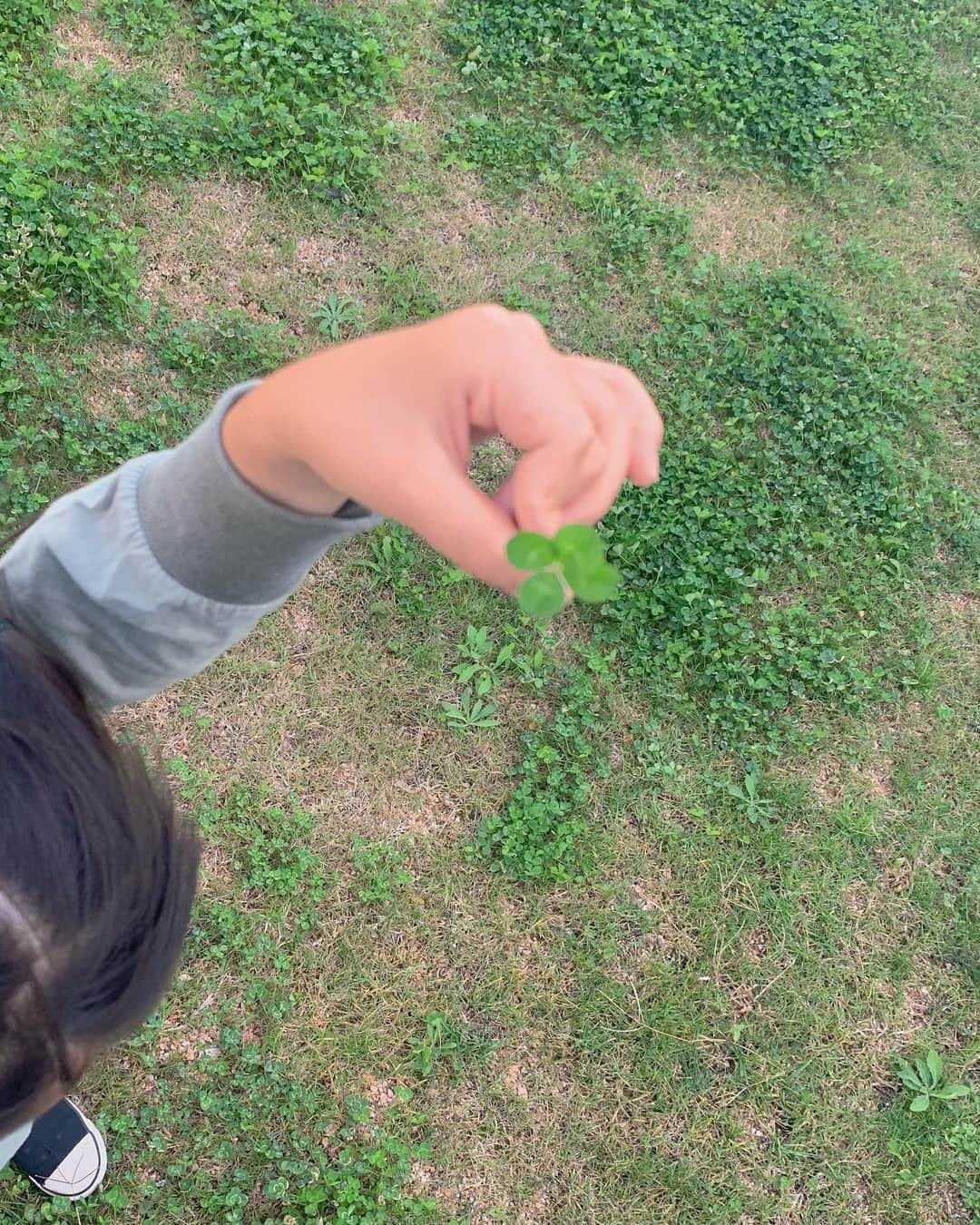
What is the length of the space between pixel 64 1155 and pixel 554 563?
101 inches

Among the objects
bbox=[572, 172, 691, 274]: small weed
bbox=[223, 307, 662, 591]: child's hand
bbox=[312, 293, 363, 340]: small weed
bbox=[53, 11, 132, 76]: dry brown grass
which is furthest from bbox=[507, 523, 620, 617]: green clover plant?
bbox=[53, 11, 132, 76]: dry brown grass

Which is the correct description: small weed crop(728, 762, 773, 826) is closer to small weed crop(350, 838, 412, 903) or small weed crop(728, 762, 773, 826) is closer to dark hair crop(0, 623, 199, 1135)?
small weed crop(350, 838, 412, 903)

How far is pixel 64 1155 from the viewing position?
8.35 ft

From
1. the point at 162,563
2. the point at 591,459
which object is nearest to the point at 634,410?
the point at 591,459

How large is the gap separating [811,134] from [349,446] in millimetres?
4572

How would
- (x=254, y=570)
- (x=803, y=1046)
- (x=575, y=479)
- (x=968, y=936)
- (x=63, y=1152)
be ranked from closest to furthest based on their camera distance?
(x=575, y=479), (x=254, y=570), (x=63, y=1152), (x=803, y=1046), (x=968, y=936)

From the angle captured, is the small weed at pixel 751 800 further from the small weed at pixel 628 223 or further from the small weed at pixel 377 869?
the small weed at pixel 628 223

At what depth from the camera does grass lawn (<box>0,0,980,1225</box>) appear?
2902 millimetres

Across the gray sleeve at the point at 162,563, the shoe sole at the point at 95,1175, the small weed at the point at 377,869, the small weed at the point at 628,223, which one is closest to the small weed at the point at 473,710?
the small weed at the point at 377,869

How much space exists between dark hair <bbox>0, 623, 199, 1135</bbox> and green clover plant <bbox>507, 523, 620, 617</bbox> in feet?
2.80

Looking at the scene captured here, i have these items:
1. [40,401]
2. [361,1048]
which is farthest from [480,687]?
[40,401]

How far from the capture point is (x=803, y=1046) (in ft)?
10.3

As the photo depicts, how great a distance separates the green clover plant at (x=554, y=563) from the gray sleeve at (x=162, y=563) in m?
0.42

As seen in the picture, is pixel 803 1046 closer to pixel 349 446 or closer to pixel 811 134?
pixel 349 446
